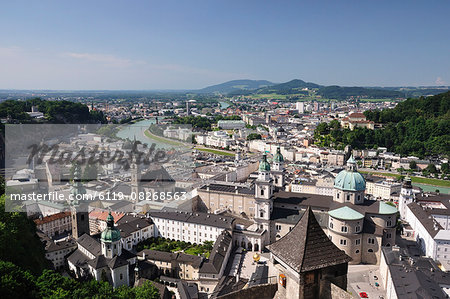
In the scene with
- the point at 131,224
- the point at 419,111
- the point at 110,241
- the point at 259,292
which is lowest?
the point at 131,224

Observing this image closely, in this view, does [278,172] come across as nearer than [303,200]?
No

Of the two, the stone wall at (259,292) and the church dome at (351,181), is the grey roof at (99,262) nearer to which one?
the stone wall at (259,292)

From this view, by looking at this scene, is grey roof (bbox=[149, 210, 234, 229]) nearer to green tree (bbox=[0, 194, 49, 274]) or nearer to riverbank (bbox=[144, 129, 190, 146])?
green tree (bbox=[0, 194, 49, 274])

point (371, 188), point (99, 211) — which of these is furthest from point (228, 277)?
point (371, 188)

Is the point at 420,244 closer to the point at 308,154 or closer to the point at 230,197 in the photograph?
the point at 230,197

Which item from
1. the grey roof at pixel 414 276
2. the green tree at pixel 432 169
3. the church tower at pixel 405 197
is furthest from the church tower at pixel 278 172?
the green tree at pixel 432 169

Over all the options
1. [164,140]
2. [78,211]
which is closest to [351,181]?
[78,211]

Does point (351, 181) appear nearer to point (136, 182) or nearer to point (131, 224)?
point (131, 224)
